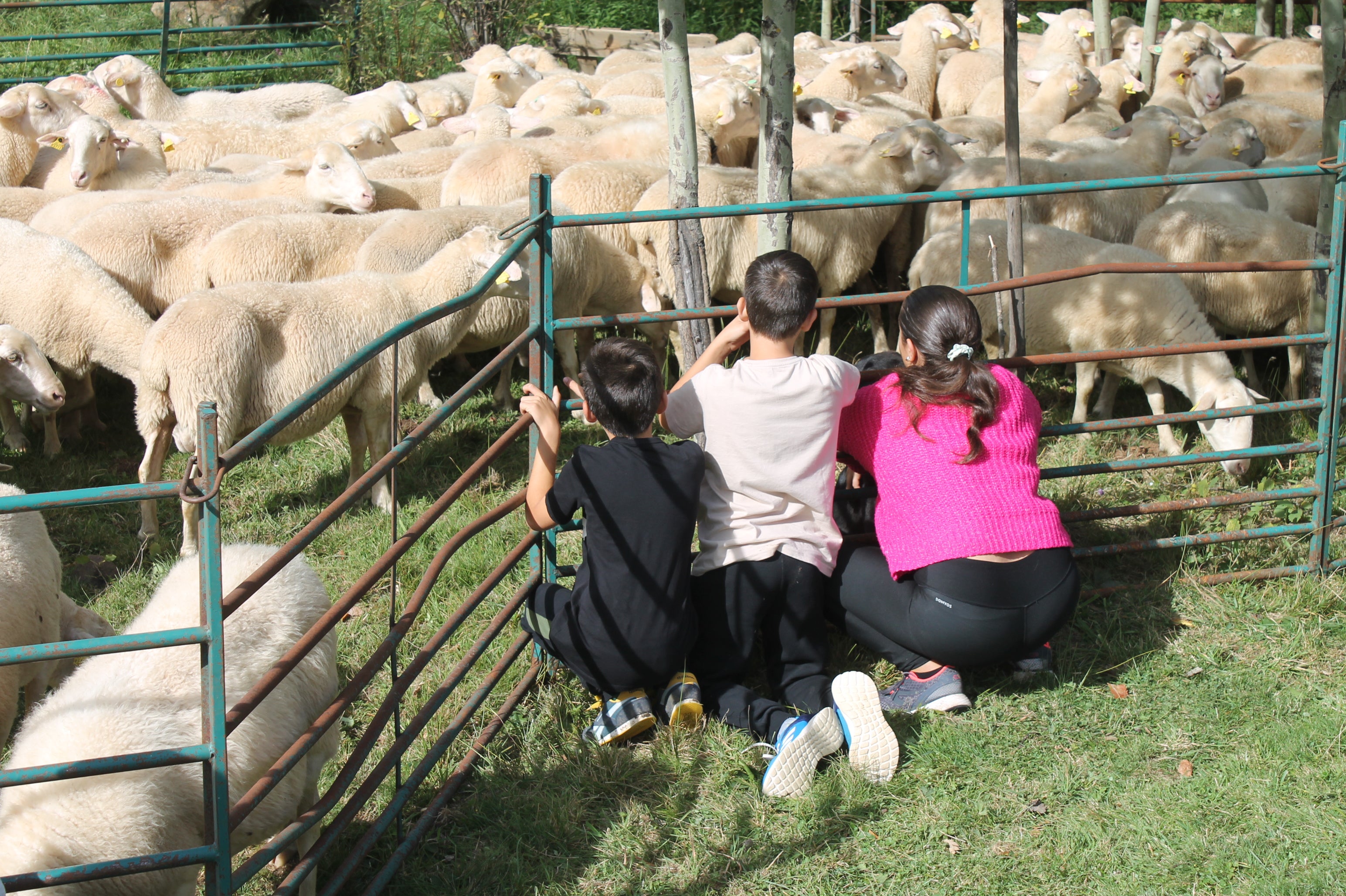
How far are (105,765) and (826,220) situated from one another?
18.2 feet

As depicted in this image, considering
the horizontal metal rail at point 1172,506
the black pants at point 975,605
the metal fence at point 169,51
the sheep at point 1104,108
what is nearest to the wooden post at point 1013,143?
the horizontal metal rail at point 1172,506

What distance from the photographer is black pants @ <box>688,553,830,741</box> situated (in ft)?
10.1

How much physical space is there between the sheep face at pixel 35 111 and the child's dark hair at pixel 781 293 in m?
7.51

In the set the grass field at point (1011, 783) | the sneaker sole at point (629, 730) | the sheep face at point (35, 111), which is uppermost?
the sheep face at point (35, 111)

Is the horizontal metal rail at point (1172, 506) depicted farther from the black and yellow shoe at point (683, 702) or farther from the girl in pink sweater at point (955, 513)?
the black and yellow shoe at point (683, 702)

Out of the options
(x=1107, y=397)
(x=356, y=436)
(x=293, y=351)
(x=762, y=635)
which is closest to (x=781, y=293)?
(x=762, y=635)

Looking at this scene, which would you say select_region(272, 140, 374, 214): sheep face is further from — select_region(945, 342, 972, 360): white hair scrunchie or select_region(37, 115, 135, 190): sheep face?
select_region(945, 342, 972, 360): white hair scrunchie

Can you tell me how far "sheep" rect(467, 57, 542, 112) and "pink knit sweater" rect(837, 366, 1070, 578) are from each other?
8.17 meters

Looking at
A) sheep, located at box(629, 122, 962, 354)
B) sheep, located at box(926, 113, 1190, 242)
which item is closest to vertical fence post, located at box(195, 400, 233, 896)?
sheep, located at box(629, 122, 962, 354)

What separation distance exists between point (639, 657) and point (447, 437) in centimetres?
313

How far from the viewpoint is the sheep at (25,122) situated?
8.53 meters

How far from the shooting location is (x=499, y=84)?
10.6 m

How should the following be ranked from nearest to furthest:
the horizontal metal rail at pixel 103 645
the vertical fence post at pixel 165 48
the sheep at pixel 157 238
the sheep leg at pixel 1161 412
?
the horizontal metal rail at pixel 103 645 → the sheep leg at pixel 1161 412 → the sheep at pixel 157 238 → the vertical fence post at pixel 165 48

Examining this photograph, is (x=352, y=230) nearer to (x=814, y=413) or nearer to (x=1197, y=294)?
(x=814, y=413)
